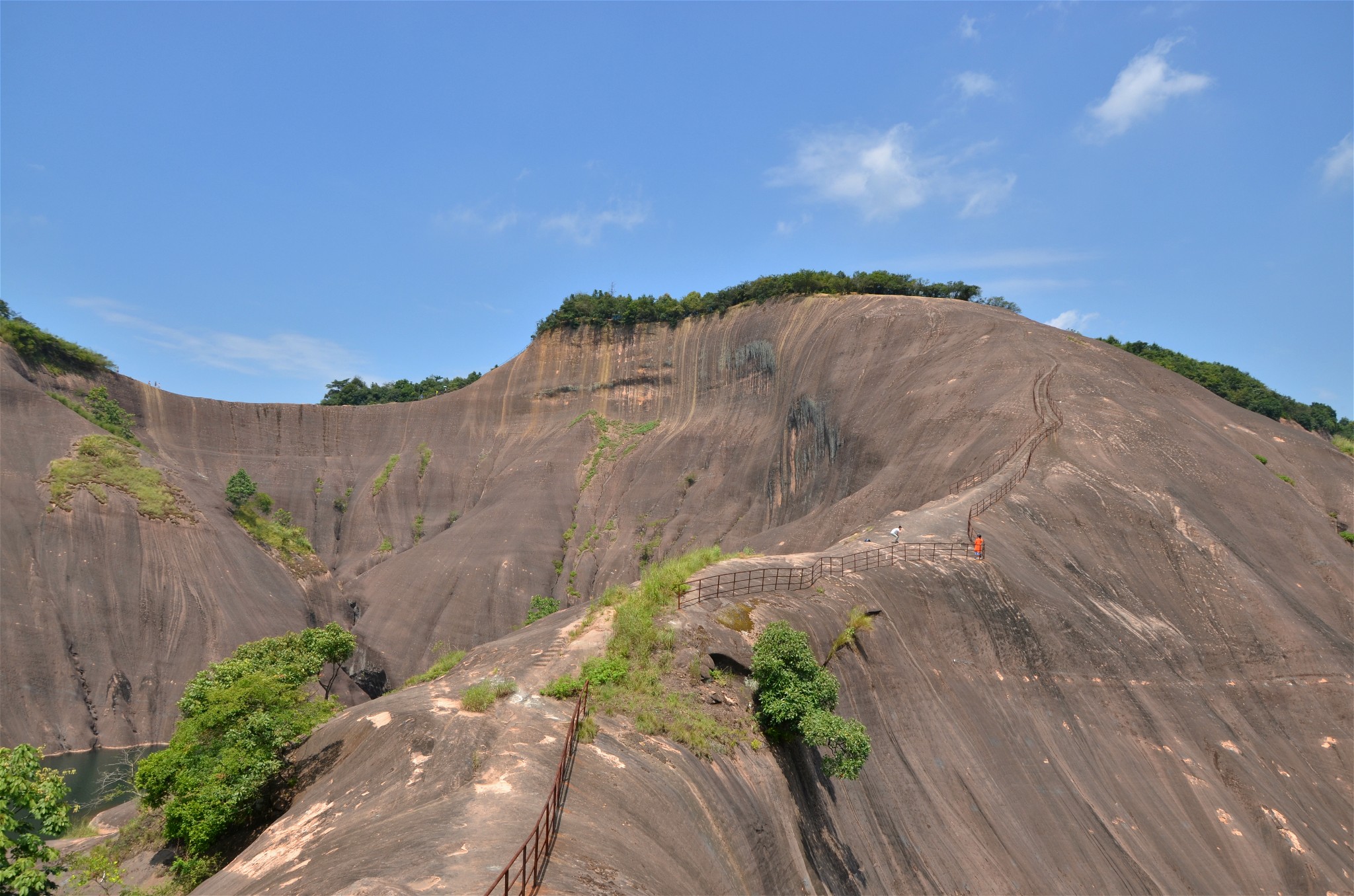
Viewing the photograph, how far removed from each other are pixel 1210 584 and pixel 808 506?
23.1 meters

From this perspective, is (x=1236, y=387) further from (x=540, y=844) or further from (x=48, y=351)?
(x=48, y=351)

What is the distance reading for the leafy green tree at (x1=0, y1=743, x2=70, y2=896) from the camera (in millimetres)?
9227

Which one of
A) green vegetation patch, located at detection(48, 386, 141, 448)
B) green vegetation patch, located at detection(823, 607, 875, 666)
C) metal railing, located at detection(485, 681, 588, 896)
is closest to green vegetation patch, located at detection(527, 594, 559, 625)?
green vegetation patch, located at detection(823, 607, 875, 666)

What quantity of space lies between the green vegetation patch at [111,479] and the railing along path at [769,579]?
43.9 metres

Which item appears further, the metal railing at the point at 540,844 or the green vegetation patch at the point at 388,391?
the green vegetation patch at the point at 388,391

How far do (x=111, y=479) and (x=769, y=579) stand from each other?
1846 inches

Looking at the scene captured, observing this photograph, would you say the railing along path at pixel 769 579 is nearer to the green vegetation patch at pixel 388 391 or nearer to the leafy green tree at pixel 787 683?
the leafy green tree at pixel 787 683

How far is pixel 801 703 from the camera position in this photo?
49.3ft

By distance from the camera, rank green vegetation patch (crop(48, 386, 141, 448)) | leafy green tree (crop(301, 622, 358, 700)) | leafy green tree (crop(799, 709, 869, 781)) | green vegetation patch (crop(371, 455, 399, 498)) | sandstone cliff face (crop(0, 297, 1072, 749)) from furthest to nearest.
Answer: green vegetation patch (crop(371, 455, 399, 498)) < green vegetation patch (crop(48, 386, 141, 448)) < sandstone cliff face (crop(0, 297, 1072, 749)) < leafy green tree (crop(301, 622, 358, 700)) < leafy green tree (crop(799, 709, 869, 781))

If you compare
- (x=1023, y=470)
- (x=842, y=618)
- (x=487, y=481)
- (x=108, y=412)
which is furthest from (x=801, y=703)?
(x=108, y=412)

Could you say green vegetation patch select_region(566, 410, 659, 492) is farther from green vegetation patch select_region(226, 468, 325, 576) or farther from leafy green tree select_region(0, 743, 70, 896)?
leafy green tree select_region(0, 743, 70, 896)

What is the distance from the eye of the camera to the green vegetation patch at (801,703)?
47.8 feet

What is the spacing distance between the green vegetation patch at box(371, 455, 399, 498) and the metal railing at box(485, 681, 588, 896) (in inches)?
2497

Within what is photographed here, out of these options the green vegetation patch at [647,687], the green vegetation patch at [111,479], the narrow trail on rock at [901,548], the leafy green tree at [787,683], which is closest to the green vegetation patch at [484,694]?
the green vegetation patch at [647,687]
